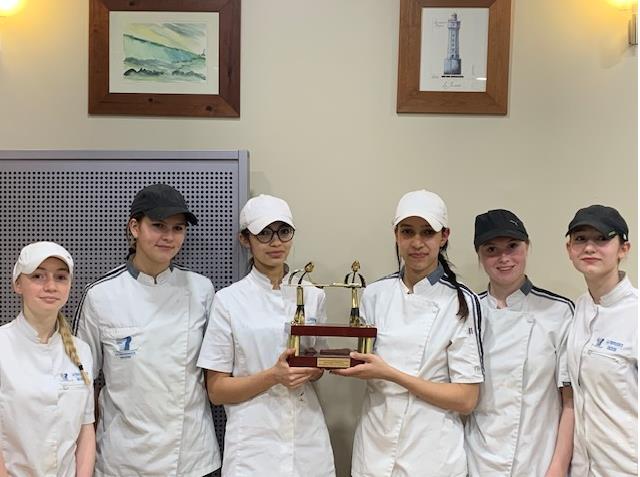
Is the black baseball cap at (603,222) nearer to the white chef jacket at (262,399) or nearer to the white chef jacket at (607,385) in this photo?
the white chef jacket at (607,385)

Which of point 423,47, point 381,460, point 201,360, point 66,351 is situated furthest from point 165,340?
point 423,47

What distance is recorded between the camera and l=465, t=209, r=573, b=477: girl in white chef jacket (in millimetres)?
1775

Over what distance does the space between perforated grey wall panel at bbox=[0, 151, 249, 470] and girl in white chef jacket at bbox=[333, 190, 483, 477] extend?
656 mm

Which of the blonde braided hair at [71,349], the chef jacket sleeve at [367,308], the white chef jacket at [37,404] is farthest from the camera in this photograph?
the chef jacket sleeve at [367,308]

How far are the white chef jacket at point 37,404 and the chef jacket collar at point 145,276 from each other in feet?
1.07

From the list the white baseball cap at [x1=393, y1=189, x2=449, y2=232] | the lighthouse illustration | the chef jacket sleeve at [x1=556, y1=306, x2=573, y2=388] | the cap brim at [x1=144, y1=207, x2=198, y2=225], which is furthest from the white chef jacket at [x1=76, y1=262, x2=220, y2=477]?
the lighthouse illustration

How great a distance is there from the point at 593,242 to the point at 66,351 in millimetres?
1623

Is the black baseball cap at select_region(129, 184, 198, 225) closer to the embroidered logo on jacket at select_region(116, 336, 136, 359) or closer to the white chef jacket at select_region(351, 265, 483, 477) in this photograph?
the embroidered logo on jacket at select_region(116, 336, 136, 359)

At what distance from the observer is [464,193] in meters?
2.39

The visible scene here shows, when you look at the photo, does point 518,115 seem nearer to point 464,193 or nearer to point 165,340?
point 464,193

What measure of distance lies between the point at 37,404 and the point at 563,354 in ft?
5.25

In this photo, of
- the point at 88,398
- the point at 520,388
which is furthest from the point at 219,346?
the point at 520,388

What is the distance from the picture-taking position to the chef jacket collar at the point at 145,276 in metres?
1.89

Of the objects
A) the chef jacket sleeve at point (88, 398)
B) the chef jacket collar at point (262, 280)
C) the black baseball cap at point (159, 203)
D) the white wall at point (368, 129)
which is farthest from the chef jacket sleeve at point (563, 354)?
the chef jacket sleeve at point (88, 398)
